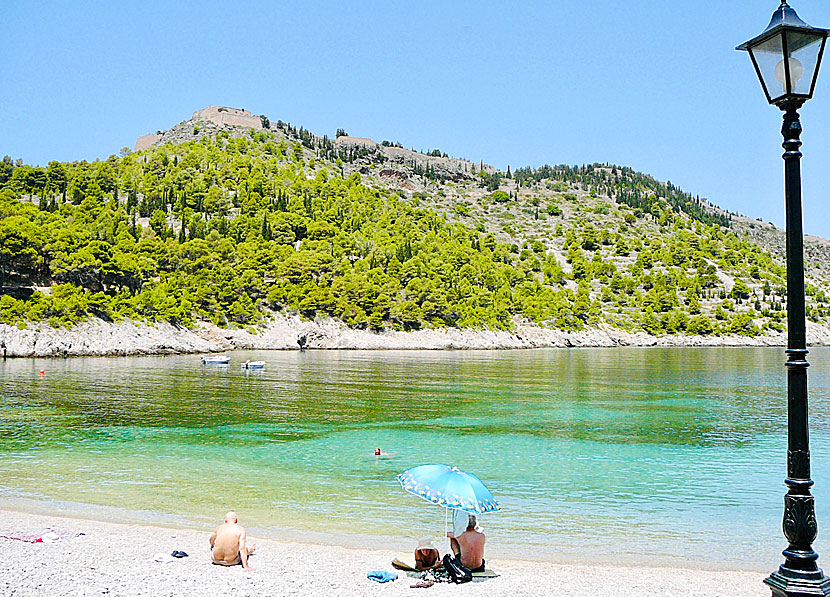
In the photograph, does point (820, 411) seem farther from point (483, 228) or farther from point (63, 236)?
point (483, 228)

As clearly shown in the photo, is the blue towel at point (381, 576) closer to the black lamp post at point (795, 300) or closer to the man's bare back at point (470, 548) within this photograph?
the man's bare back at point (470, 548)

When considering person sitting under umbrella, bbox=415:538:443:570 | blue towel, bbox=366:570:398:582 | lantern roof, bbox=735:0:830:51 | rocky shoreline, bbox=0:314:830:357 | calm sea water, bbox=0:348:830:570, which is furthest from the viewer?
rocky shoreline, bbox=0:314:830:357

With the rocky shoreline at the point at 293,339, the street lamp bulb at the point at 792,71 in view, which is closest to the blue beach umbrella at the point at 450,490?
the street lamp bulb at the point at 792,71

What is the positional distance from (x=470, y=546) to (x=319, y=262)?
9581 centimetres

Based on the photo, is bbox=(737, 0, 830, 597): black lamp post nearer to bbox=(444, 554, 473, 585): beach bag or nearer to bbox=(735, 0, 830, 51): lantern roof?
bbox=(735, 0, 830, 51): lantern roof

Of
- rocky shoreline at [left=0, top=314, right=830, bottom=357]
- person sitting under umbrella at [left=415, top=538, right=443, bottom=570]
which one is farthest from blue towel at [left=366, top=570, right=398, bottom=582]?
rocky shoreline at [left=0, top=314, right=830, bottom=357]

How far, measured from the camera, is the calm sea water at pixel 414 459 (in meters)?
13.2

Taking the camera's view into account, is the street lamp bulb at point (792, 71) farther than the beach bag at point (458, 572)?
No

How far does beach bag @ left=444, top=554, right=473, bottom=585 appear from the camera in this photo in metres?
9.43

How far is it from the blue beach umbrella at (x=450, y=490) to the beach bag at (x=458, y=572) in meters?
0.74

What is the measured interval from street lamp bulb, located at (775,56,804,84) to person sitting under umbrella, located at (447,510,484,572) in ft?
22.1

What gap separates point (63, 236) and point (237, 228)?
42.5 meters

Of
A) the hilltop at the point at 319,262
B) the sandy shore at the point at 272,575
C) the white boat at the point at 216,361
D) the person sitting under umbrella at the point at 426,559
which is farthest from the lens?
A: the hilltop at the point at 319,262

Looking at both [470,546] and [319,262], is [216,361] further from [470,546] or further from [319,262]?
[470,546]
